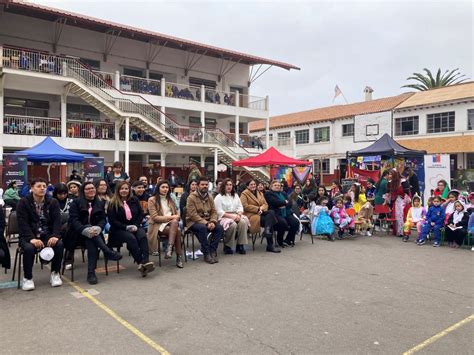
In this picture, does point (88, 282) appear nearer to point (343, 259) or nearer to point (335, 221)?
point (343, 259)

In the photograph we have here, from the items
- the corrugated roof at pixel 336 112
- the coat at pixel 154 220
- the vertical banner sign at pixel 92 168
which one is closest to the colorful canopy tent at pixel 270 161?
the vertical banner sign at pixel 92 168

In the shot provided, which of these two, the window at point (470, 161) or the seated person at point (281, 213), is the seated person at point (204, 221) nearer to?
the seated person at point (281, 213)

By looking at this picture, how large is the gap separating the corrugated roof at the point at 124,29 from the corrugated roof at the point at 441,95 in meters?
9.53

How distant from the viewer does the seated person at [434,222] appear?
28.9ft

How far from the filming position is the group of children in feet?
28.2

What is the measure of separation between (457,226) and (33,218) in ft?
27.4

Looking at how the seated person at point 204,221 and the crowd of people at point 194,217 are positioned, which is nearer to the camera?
the crowd of people at point 194,217

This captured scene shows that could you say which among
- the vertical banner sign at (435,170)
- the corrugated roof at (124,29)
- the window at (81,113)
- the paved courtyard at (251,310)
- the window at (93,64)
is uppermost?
the corrugated roof at (124,29)

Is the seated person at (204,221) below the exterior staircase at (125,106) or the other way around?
below

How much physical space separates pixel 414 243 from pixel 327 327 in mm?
6097

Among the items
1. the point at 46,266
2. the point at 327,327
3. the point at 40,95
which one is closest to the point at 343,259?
the point at 327,327

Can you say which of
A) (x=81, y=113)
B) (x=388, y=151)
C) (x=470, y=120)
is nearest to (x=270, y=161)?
(x=388, y=151)

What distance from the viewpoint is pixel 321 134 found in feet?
116

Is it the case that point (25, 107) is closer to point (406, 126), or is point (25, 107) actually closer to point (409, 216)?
point (409, 216)
